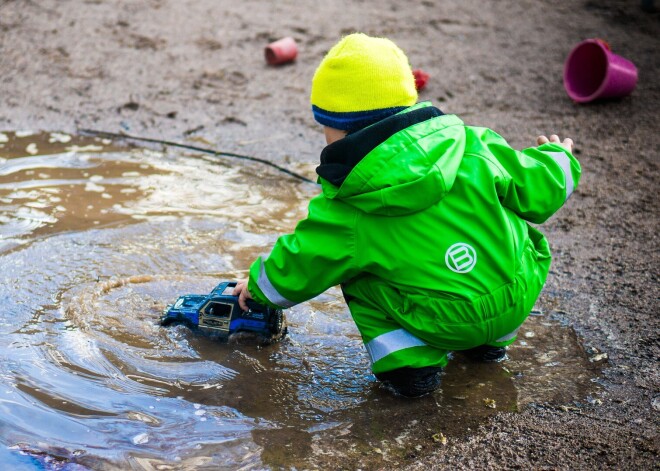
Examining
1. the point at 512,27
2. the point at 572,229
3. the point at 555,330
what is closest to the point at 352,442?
the point at 555,330

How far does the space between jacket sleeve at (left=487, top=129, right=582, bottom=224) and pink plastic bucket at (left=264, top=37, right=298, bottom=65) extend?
3.92 metres

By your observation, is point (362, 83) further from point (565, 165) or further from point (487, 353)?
point (487, 353)

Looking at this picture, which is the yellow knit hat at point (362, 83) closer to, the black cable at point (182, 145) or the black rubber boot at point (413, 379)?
the black rubber boot at point (413, 379)

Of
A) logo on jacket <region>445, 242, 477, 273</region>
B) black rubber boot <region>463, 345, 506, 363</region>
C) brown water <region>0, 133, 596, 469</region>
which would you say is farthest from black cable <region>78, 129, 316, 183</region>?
logo on jacket <region>445, 242, 477, 273</region>

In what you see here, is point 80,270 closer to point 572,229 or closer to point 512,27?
point 572,229

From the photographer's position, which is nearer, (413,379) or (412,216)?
(412,216)

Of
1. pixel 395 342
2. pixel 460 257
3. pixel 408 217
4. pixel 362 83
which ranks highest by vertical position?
pixel 362 83

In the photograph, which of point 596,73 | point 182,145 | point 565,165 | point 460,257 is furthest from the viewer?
point 596,73

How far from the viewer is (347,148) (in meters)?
2.64

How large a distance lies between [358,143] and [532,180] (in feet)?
2.18

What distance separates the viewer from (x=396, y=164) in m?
2.58

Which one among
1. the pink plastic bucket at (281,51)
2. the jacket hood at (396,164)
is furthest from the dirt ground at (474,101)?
the jacket hood at (396,164)

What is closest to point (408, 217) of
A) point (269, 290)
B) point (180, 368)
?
point (269, 290)

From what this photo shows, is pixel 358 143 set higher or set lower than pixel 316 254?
higher
